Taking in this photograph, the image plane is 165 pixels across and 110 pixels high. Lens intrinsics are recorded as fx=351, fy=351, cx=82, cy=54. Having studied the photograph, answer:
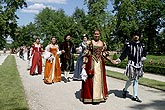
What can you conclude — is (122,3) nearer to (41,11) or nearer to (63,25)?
(63,25)

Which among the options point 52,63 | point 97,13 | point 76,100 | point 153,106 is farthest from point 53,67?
point 97,13

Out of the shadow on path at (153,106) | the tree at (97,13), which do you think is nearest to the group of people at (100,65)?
the shadow on path at (153,106)

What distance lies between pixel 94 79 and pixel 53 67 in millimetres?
5434

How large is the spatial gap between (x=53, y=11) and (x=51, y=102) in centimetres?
9601

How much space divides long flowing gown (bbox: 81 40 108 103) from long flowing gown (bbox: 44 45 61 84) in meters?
5.00

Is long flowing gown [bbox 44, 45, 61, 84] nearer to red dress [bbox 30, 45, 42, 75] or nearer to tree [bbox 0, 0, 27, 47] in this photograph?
red dress [bbox 30, 45, 42, 75]

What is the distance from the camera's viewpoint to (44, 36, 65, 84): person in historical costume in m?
14.2

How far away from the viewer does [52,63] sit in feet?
47.5

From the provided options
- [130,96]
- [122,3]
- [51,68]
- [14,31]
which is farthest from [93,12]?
[130,96]

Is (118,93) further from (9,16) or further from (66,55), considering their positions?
(9,16)

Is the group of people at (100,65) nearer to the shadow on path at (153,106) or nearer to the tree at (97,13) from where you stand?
the shadow on path at (153,106)

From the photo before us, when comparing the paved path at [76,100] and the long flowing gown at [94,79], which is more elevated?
the long flowing gown at [94,79]

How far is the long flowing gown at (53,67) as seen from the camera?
14172 mm

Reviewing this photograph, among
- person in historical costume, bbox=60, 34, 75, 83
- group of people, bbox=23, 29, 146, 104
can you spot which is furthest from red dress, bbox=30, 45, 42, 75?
group of people, bbox=23, 29, 146, 104
